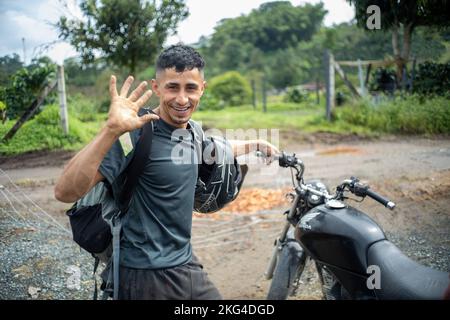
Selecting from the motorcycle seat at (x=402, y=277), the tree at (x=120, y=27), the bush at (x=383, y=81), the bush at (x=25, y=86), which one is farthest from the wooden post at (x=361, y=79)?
the motorcycle seat at (x=402, y=277)

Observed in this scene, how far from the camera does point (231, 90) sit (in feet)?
56.5

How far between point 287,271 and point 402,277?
74 centimetres

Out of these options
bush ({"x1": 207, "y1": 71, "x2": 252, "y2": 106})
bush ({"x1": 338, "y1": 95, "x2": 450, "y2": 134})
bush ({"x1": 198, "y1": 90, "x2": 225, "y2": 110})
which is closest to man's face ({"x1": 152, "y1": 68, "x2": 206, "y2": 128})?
bush ({"x1": 338, "y1": 95, "x2": 450, "y2": 134})

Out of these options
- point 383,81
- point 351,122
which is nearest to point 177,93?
point 383,81

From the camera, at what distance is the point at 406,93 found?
3572mm

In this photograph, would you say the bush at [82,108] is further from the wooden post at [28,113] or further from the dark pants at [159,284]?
the dark pants at [159,284]

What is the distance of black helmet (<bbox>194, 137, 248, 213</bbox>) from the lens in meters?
2.11

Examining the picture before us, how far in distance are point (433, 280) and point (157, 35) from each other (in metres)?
3.36

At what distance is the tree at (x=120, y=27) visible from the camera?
12.3 ft

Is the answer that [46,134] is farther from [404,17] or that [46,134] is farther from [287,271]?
[404,17]

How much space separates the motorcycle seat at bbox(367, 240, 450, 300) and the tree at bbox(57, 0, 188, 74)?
2518 millimetres

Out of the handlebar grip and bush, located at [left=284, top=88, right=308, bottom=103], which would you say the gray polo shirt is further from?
bush, located at [left=284, top=88, right=308, bottom=103]
